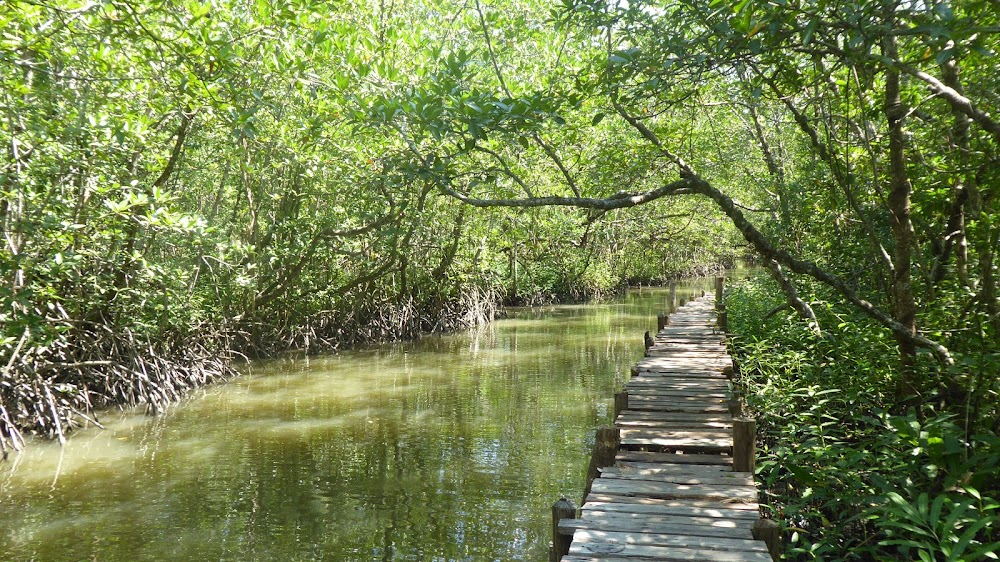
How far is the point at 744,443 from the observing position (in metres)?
5.34

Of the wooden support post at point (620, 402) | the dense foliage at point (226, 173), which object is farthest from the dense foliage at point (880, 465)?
the dense foliage at point (226, 173)

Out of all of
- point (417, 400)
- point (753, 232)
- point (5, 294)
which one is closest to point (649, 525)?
point (753, 232)

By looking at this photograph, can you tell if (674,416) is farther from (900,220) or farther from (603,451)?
(900,220)

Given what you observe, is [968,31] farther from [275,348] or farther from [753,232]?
[275,348]

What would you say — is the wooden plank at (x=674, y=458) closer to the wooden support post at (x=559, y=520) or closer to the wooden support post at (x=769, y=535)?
the wooden support post at (x=769, y=535)

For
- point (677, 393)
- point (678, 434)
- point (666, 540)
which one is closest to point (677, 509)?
point (666, 540)

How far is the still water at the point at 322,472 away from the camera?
20.5 ft

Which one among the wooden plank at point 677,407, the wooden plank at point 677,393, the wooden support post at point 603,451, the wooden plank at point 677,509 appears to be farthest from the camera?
the wooden plank at point 677,393

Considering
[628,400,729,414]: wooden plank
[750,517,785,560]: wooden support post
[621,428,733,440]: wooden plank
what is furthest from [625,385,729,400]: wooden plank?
[750,517,785,560]: wooden support post

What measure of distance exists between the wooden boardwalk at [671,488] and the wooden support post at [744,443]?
0.08m

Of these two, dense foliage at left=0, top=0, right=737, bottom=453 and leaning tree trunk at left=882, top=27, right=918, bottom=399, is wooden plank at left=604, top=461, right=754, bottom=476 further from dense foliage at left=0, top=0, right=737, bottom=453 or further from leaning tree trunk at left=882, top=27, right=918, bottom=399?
dense foliage at left=0, top=0, right=737, bottom=453

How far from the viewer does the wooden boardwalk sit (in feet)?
13.4

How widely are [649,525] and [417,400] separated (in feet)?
26.1

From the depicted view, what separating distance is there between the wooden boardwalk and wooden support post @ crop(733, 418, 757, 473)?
8 centimetres
